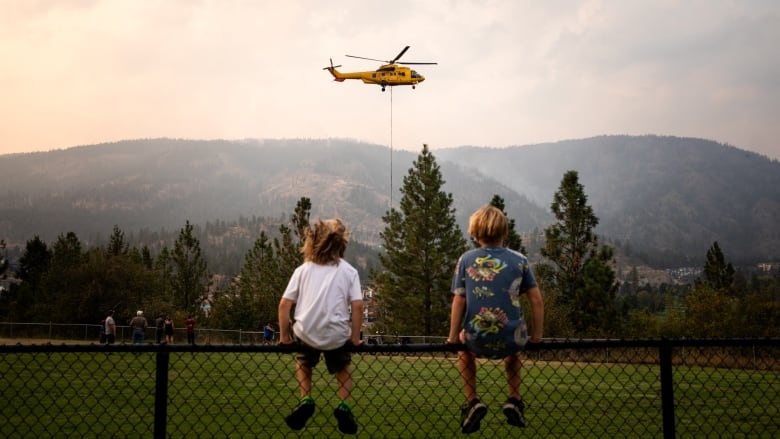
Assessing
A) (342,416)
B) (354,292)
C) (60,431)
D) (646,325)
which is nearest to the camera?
(342,416)

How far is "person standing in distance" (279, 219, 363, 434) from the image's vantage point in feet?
14.4

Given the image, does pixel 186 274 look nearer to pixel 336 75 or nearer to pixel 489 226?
pixel 336 75

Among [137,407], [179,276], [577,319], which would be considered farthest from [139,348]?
[179,276]

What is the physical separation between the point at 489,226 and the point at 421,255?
42.0 meters

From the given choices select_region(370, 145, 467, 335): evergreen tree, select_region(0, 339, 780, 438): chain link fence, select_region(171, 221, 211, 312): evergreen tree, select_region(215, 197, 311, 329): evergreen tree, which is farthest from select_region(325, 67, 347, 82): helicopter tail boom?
select_region(171, 221, 211, 312): evergreen tree

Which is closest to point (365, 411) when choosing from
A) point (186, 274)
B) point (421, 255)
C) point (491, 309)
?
point (491, 309)

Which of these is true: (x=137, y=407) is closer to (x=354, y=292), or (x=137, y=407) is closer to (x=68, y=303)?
(x=354, y=292)

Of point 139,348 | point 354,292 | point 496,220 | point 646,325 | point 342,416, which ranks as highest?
point 496,220

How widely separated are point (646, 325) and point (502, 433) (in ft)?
126

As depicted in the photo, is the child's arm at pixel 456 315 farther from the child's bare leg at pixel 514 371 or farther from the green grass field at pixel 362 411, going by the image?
the green grass field at pixel 362 411

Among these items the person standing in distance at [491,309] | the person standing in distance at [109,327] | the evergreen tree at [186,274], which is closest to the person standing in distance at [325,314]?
the person standing in distance at [491,309]

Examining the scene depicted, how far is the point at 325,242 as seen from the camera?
463 cm

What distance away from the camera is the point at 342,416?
431 centimetres

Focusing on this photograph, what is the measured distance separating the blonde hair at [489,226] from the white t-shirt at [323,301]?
97 centimetres
